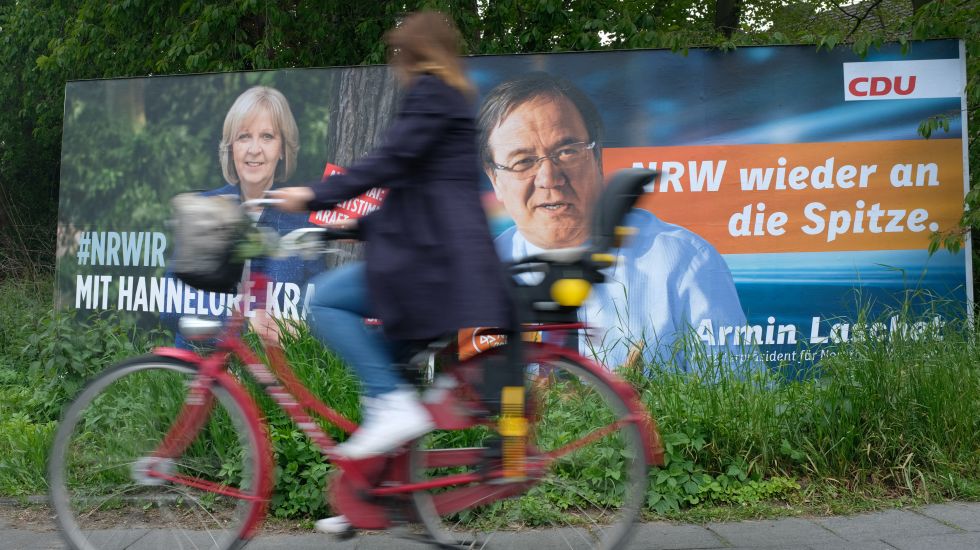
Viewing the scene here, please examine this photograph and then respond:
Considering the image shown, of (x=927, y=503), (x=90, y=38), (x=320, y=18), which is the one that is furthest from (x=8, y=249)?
(x=927, y=503)

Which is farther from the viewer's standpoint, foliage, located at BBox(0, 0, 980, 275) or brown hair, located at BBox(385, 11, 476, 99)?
foliage, located at BBox(0, 0, 980, 275)

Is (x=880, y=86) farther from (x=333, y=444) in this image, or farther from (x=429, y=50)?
(x=333, y=444)

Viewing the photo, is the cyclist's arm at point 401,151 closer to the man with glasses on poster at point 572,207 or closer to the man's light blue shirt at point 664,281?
the man's light blue shirt at point 664,281

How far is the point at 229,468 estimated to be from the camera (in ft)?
9.77

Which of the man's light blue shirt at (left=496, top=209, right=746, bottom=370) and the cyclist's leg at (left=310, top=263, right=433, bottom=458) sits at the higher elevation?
the man's light blue shirt at (left=496, top=209, right=746, bottom=370)

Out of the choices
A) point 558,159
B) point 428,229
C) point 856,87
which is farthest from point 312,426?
point 856,87

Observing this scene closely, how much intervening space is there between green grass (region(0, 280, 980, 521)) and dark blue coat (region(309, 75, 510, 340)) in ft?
4.21

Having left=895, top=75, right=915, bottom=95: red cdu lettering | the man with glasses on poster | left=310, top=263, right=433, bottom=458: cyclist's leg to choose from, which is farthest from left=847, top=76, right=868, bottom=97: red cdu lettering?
left=310, top=263, right=433, bottom=458: cyclist's leg

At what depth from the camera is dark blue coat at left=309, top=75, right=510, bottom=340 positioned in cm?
286

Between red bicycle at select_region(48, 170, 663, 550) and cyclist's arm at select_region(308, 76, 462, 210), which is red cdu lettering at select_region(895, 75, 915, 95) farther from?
cyclist's arm at select_region(308, 76, 462, 210)

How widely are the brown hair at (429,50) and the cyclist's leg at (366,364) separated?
0.68 m

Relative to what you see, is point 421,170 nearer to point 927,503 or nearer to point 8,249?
point 927,503

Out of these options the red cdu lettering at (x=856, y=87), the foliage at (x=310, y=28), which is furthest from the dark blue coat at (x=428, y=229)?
the foliage at (x=310, y=28)

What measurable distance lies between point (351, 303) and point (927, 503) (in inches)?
118
